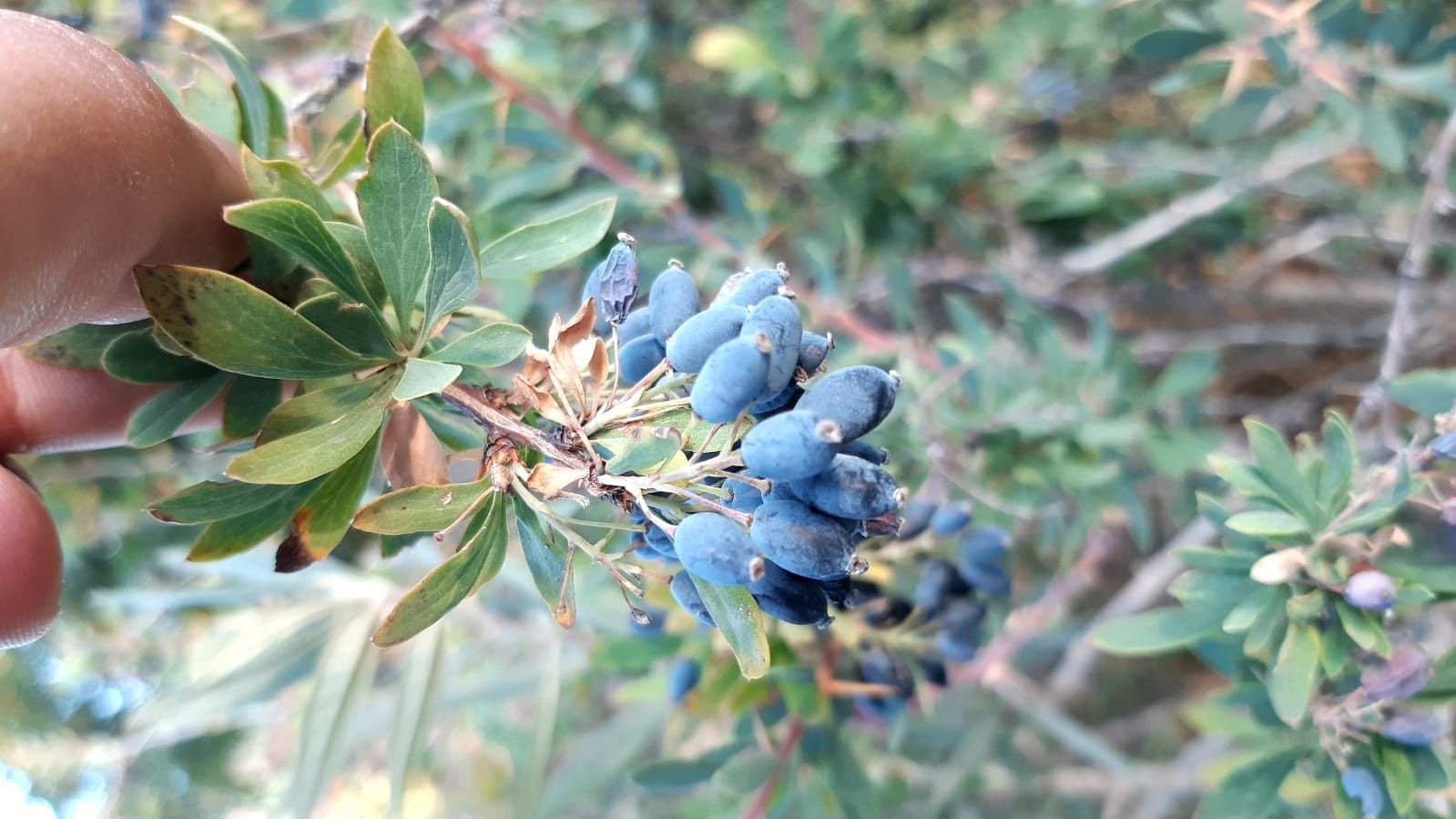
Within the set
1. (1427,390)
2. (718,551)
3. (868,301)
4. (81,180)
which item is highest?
(81,180)

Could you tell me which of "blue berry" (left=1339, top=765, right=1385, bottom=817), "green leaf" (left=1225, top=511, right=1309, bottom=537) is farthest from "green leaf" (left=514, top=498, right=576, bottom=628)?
"blue berry" (left=1339, top=765, right=1385, bottom=817)

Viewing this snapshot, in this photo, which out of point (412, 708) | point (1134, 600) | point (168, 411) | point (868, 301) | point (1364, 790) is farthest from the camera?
point (868, 301)

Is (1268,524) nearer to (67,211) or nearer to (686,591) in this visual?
(686,591)

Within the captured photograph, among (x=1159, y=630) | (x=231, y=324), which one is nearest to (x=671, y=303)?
(x=231, y=324)

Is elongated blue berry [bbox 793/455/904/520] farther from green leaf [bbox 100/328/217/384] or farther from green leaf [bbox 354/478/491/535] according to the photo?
green leaf [bbox 100/328/217/384]

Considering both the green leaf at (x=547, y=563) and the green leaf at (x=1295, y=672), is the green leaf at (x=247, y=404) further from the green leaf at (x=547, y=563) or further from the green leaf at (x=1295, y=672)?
the green leaf at (x=1295, y=672)

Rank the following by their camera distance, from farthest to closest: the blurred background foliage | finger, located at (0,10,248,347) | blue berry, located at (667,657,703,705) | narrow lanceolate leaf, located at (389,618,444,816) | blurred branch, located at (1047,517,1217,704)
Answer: blurred branch, located at (1047,517,1217,704), the blurred background foliage, narrow lanceolate leaf, located at (389,618,444,816), blue berry, located at (667,657,703,705), finger, located at (0,10,248,347)

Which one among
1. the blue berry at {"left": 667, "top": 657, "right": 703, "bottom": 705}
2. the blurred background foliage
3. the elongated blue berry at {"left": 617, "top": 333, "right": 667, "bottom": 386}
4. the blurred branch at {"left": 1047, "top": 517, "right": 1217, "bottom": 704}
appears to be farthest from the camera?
the blurred branch at {"left": 1047, "top": 517, "right": 1217, "bottom": 704}
